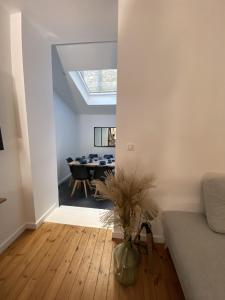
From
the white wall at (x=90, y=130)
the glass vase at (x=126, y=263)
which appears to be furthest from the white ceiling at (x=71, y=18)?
the white wall at (x=90, y=130)

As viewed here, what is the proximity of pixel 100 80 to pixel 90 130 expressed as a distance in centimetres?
205

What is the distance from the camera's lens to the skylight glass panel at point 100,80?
13.8ft

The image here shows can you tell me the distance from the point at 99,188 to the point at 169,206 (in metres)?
0.91

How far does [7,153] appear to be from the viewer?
1.91m

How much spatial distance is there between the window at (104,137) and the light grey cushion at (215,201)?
4557 mm

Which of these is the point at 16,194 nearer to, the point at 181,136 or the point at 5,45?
the point at 5,45

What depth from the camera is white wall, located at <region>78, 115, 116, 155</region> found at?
19.7 feet

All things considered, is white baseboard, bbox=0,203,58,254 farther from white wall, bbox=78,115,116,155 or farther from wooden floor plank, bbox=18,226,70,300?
white wall, bbox=78,115,116,155

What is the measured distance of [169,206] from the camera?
1892 millimetres

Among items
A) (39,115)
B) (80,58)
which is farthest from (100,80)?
(39,115)

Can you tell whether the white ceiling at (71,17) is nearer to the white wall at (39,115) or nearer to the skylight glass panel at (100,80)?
the white wall at (39,115)

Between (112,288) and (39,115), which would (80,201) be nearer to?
(39,115)

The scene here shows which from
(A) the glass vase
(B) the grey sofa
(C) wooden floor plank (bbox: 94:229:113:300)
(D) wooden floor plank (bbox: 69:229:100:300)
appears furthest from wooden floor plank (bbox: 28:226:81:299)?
(B) the grey sofa

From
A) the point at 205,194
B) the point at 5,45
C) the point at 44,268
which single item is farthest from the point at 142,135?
the point at 5,45
